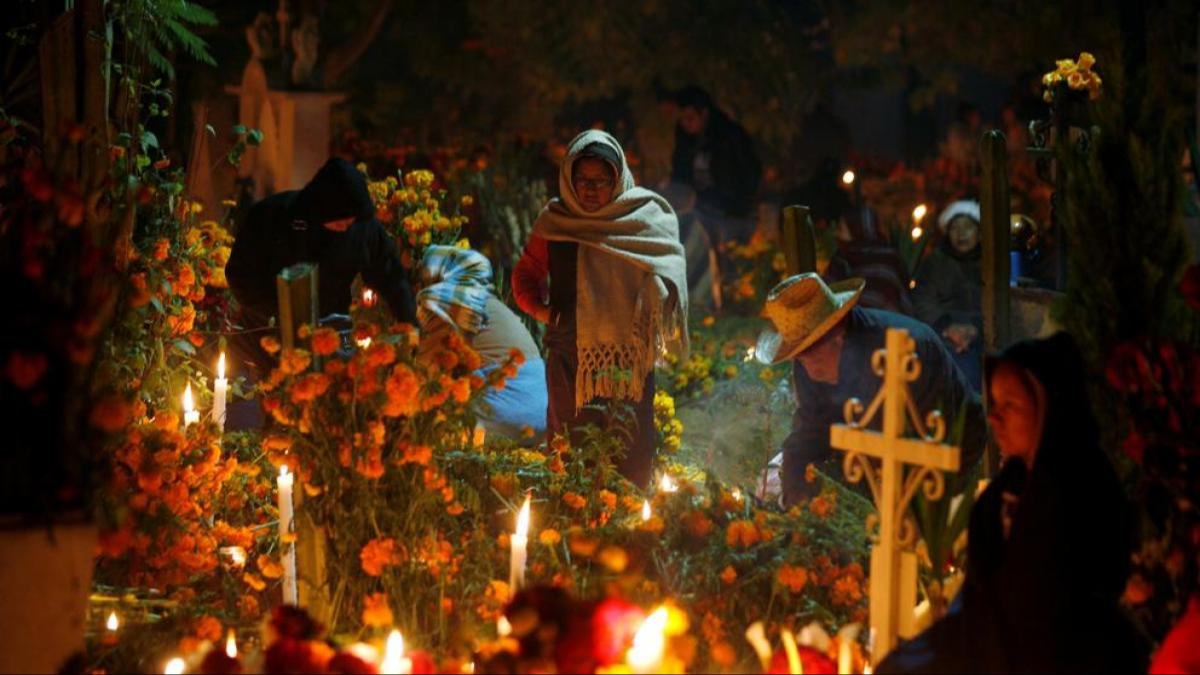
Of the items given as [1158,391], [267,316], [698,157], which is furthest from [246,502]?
[698,157]

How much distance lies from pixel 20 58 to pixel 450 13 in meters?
10.0

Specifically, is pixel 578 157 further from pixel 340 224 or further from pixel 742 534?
pixel 742 534

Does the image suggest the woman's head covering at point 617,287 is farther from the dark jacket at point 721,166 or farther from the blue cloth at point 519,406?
the dark jacket at point 721,166

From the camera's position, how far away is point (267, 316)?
7.55 meters

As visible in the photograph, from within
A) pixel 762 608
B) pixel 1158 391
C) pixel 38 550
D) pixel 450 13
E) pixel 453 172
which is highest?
pixel 450 13

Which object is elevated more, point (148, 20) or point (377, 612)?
point (148, 20)

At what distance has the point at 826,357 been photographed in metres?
6.33

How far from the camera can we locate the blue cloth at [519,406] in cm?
803

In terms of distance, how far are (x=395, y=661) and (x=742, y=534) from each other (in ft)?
5.14

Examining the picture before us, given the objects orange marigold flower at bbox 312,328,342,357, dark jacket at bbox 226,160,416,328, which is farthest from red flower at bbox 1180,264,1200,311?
dark jacket at bbox 226,160,416,328

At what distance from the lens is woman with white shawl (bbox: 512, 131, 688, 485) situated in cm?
694

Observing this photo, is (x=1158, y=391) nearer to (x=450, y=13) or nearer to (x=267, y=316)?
(x=267, y=316)

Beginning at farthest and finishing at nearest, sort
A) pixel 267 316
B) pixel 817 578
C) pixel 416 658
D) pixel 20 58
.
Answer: pixel 20 58, pixel 267 316, pixel 817 578, pixel 416 658

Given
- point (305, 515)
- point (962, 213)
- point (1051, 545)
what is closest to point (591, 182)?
point (305, 515)
